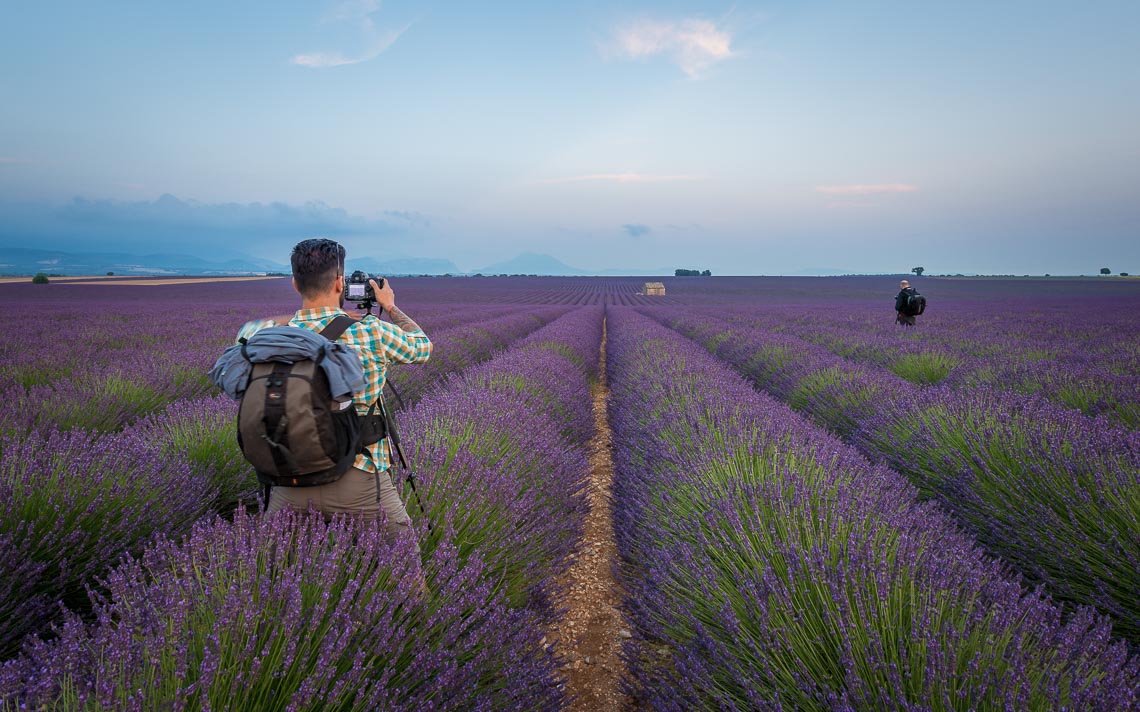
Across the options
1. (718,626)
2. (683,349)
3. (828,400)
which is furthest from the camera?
(683,349)

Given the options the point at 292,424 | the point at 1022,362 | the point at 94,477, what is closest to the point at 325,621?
the point at 292,424

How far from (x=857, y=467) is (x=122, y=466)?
11.6 ft

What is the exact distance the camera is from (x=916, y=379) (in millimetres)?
6043

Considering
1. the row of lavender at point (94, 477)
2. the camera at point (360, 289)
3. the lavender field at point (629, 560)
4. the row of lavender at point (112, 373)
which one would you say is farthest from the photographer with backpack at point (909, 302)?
the row of lavender at point (94, 477)

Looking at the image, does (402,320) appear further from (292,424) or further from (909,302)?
(909,302)

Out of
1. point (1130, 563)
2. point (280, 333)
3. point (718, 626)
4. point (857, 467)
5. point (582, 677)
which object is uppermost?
point (280, 333)

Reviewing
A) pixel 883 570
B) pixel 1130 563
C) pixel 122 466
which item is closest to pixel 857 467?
pixel 1130 563

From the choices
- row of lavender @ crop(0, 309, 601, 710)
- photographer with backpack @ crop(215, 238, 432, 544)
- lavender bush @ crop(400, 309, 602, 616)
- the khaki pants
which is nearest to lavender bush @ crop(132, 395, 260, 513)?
row of lavender @ crop(0, 309, 601, 710)

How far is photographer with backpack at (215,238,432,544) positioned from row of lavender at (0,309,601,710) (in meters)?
0.12

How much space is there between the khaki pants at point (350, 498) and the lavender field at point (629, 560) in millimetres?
62

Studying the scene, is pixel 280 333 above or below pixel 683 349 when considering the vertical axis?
above

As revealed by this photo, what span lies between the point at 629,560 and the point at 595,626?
15.4 inches

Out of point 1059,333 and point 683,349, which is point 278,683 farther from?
point 1059,333

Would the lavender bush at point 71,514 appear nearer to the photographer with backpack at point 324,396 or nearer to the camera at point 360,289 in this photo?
the photographer with backpack at point 324,396
